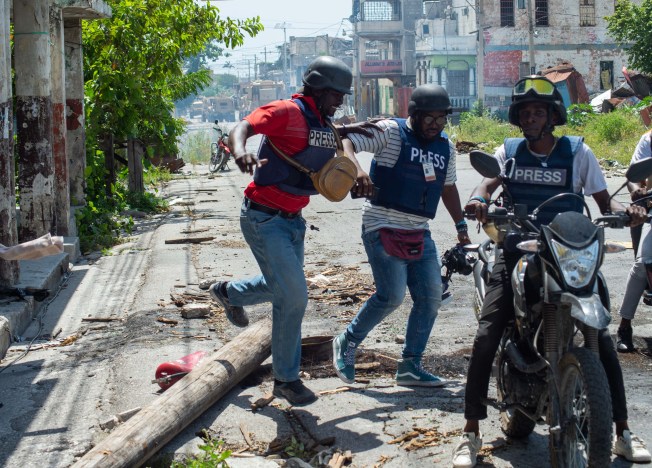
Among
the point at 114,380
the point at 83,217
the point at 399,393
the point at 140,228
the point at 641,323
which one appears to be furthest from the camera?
the point at 140,228

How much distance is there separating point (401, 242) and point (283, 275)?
2.54 ft

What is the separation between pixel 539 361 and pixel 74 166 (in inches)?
456

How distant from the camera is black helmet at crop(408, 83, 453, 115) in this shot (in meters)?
5.62

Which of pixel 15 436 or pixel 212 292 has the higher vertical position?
pixel 212 292

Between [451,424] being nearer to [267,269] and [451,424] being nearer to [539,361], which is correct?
[539,361]

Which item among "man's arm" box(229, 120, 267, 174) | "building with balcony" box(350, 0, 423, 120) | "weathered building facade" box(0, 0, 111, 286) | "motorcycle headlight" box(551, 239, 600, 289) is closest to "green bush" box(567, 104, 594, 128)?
"weathered building facade" box(0, 0, 111, 286)

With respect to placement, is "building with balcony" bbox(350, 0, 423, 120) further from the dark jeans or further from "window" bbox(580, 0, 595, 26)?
the dark jeans

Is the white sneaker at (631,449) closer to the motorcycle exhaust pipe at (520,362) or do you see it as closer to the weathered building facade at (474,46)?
the motorcycle exhaust pipe at (520,362)

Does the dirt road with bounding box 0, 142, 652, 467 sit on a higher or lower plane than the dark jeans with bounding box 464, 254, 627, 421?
lower

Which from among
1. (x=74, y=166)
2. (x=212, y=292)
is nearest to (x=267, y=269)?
(x=212, y=292)

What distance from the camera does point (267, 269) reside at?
5.54m

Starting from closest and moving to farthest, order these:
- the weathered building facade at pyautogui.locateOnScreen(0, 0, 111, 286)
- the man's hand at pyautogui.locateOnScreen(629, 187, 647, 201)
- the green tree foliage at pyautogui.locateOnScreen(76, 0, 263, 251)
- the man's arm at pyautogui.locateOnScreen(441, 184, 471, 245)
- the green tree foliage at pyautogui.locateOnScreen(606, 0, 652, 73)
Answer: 1. the man's hand at pyautogui.locateOnScreen(629, 187, 647, 201)
2. the man's arm at pyautogui.locateOnScreen(441, 184, 471, 245)
3. the weathered building facade at pyautogui.locateOnScreen(0, 0, 111, 286)
4. the green tree foliage at pyautogui.locateOnScreen(76, 0, 263, 251)
5. the green tree foliage at pyautogui.locateOnScreen(606, 0, 652, 73)

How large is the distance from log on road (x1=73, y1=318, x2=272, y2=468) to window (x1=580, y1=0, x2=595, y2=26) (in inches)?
2276

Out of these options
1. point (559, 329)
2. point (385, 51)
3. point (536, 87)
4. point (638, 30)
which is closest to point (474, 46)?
point (385, 51)
